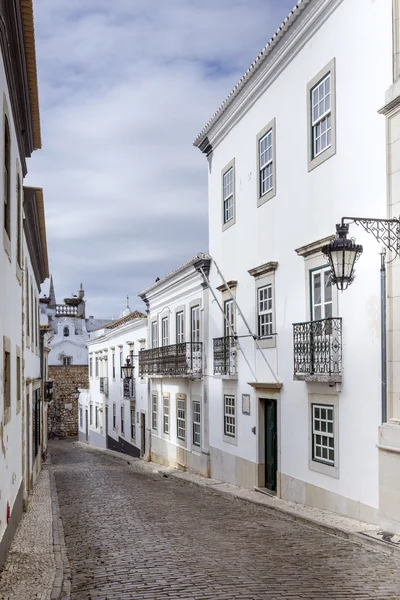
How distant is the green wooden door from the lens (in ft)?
47.5

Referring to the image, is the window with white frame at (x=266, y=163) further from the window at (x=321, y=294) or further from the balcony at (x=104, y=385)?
the balcony at (x=104, y=385)

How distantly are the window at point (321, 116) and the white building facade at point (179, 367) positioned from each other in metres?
7.10

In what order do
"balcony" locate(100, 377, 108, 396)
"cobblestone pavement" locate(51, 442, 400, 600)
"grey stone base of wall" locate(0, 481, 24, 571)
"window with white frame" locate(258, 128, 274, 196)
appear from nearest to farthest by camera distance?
"cobblestone pavement" locate(51, 442, 400, 600), "grey stone base of wall" locate(0, 481, 24, 571), "window with white frame" locate(258, 128, 274, 196), "balcony" locate(100, 377, 108, 396)

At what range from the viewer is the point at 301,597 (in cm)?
664

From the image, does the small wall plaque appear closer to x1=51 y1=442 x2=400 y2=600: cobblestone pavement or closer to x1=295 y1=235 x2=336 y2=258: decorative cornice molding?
x1=51 y1=442 x2=400 y2=600: cobblestone pavement

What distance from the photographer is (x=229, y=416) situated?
1738 centimetres

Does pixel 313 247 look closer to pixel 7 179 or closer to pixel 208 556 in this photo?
pixel 7 179

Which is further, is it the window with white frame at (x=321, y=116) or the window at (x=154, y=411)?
the window at (x=154, y=411)

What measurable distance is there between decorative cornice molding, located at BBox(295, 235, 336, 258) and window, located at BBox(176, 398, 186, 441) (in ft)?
34.3

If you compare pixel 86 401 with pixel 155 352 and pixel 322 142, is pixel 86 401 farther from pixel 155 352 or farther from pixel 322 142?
pixel 322 142

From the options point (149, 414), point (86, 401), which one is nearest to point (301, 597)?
point (149, 414)

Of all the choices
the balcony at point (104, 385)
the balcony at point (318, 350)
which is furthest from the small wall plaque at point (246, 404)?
the balcony at point (104, 385)

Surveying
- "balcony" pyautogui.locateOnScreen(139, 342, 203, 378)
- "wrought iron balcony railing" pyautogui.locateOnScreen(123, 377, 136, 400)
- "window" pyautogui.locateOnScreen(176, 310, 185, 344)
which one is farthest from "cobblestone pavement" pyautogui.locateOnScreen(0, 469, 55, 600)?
"wrought iron balcony railing" pyautogui.locateOnScreen(123, 377, 136, 400)

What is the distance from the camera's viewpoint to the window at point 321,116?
11250 mm
